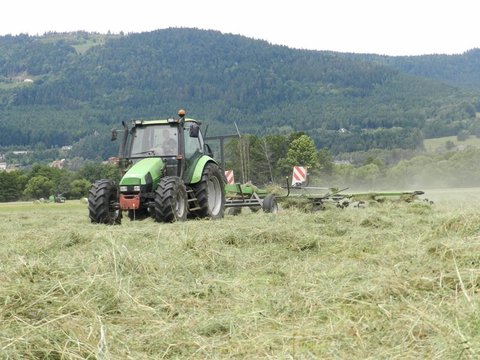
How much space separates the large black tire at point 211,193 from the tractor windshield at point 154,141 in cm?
85

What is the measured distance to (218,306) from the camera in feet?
14.0

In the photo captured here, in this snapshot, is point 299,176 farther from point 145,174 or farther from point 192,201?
point 145,174

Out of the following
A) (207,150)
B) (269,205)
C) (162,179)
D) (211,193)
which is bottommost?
(269,205)

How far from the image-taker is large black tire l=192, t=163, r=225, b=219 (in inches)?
477

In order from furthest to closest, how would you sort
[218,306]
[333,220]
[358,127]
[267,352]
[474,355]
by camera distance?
[358,127] < [333,220] < [218,306] < [267,352] < [474,355]

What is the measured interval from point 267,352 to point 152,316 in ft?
3.40

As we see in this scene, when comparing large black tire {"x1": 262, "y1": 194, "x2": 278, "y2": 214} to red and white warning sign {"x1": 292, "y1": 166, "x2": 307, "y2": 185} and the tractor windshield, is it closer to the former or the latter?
the tractor windshield

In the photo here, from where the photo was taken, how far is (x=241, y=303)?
425cm

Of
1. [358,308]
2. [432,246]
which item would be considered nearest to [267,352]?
[358,308]

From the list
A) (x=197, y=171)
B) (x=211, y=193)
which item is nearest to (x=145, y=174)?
(x=197, y=171)

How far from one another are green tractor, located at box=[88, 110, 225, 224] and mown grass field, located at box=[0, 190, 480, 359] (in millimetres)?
4272

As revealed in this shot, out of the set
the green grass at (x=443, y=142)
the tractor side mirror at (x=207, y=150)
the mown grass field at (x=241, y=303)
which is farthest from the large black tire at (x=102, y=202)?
the green grass at (x=443, y=142)

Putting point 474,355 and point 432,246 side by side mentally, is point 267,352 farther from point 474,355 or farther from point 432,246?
point 432,246

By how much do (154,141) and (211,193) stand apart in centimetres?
173
